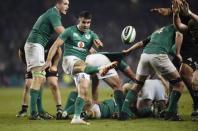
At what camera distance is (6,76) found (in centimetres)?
3462

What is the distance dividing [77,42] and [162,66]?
65.2 inches

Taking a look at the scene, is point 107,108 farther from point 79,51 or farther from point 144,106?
point 79,51

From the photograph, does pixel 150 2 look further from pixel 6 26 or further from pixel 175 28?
pixel 175 28

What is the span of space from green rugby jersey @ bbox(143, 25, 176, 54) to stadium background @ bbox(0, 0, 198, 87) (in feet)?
78.4

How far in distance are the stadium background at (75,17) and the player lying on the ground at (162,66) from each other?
2385 cm

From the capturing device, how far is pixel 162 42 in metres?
10.7

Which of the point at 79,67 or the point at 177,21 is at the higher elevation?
the point at 177,21

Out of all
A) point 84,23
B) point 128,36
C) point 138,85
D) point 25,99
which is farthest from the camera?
point 25,99

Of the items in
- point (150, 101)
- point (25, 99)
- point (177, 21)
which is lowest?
point (150, 101)

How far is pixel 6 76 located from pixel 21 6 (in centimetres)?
483

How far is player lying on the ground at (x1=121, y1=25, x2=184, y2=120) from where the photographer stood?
10516 millimetres

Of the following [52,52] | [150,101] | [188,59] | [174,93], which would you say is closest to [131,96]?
[150,101]

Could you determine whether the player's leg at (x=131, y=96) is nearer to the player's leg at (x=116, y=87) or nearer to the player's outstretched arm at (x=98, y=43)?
the player's leg at (x=116, y=87)

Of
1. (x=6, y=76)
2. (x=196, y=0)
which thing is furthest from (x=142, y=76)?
(x=6, y=76)
